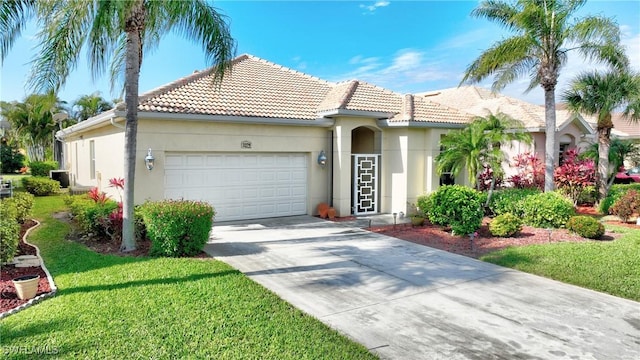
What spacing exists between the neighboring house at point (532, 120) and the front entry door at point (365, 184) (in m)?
6.74

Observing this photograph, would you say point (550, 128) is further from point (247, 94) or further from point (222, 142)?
point (222, 142)

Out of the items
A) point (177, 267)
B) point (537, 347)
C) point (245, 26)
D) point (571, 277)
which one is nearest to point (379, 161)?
point (245, 26)

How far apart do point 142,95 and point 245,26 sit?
4192 millimetres

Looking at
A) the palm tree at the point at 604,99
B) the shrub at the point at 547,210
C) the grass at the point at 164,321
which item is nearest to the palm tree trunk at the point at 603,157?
the palm tree at the point at 604,99

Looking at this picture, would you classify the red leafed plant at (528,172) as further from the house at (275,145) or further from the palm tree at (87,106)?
the palm tree at (87,106)

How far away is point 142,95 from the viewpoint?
41.5 ft

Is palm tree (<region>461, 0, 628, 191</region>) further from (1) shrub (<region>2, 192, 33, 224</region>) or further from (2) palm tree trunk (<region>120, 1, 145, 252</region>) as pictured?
(1) shrub (<region>2, 192, 33, 224</region>)

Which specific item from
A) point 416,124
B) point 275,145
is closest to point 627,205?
point 416,124

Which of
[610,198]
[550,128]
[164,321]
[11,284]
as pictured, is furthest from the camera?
[610,198]

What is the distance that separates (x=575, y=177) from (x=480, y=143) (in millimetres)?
7773

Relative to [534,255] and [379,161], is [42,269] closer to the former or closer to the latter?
[534,255]

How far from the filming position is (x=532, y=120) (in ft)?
67.5

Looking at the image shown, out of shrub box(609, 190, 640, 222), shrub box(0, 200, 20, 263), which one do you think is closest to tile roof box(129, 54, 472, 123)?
shrub box(0, 200, 20, 263)

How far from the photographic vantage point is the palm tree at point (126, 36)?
7.84m
